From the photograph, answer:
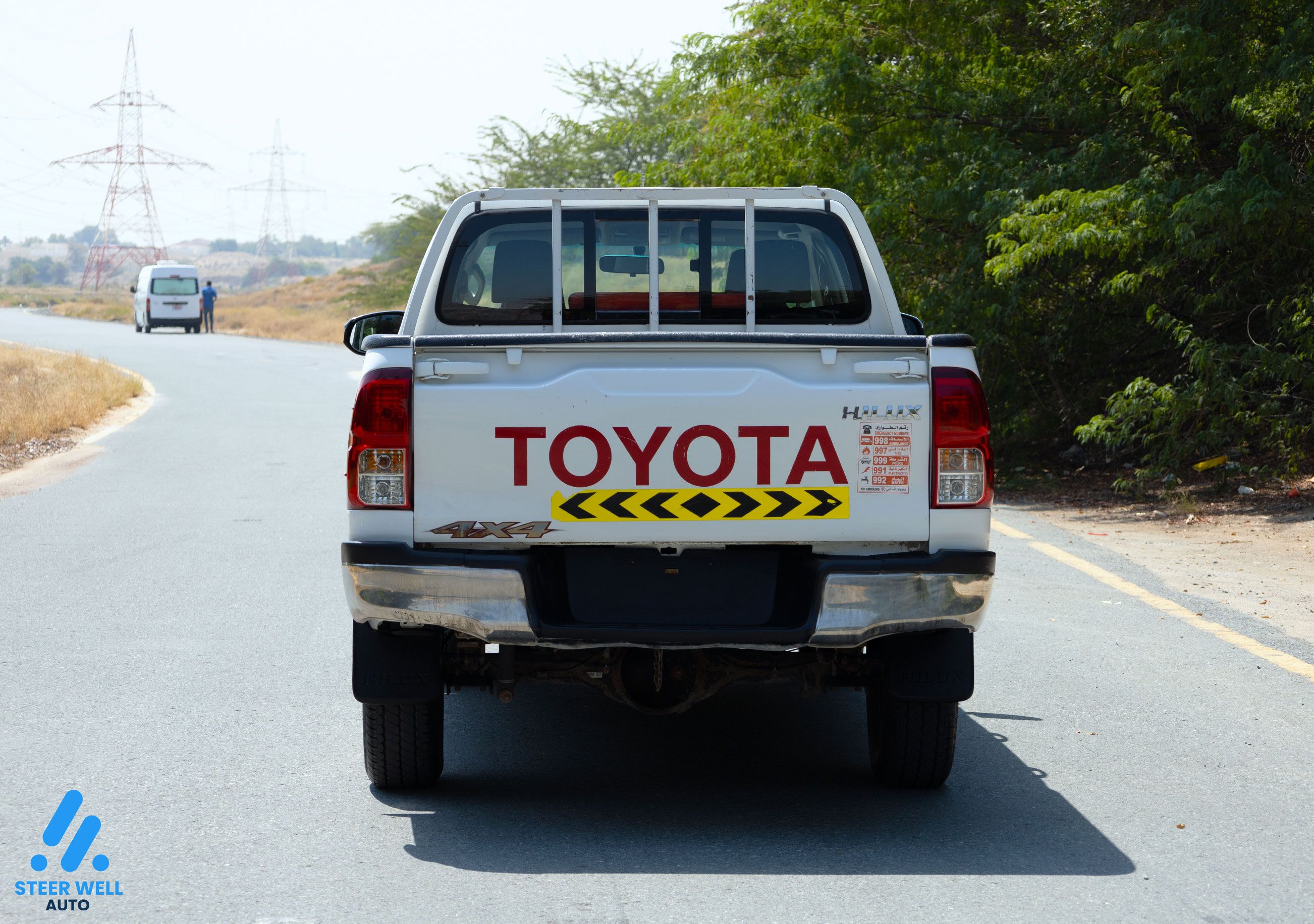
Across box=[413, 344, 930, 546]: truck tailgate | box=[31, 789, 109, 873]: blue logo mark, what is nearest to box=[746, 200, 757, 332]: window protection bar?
box=[413, 344, 930, 546]: truck tailgate

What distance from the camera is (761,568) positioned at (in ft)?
14.5

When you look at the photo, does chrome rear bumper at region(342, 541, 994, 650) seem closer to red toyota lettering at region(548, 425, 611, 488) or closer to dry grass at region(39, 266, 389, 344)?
red toyota lettering at region(548, 425, 611, 488)

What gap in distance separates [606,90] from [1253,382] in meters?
25.7

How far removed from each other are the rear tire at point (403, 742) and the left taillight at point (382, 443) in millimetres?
743

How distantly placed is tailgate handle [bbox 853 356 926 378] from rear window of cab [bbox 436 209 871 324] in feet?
4.70

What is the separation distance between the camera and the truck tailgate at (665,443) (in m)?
4.26

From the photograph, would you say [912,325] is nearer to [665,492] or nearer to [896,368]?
[896,368]

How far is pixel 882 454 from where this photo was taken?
4289mm

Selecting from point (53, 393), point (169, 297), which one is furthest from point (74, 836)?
point (169, 297)

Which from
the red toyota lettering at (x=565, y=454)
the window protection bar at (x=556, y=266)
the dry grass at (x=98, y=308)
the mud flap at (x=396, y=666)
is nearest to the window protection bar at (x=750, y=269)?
the window protection bar at (x=556, y=266)

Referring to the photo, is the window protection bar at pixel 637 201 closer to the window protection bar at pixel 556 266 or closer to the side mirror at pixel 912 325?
the window protection bar at pixel 556 266

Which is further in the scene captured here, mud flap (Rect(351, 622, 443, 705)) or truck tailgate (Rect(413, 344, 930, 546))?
mud flap (Rect(351, 622, 443, 705))

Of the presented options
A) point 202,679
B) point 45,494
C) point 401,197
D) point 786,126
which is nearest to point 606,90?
point 401,197

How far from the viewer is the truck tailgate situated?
14.0 ft
